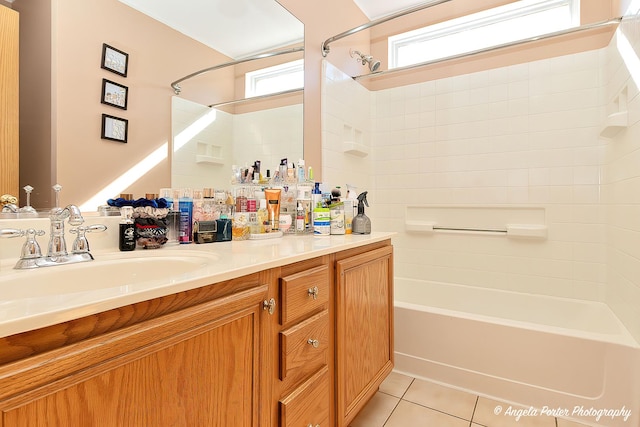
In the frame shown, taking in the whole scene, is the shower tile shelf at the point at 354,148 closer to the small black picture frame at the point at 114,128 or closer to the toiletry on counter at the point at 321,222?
the toiletry on counter at the point at 321,222

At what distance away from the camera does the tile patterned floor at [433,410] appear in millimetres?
1538

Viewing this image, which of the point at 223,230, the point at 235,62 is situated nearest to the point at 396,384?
the point at 223,230

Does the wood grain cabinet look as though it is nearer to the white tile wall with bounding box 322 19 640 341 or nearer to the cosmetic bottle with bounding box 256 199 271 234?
the cosmetic bottle with bounding box 256 199 271 234

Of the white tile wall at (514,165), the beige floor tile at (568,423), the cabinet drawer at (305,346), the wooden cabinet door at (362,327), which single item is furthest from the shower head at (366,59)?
the beige floor tile at (568,423)

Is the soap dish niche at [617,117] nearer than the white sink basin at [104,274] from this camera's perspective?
No

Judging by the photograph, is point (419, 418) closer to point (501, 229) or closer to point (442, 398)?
point (442, 398)

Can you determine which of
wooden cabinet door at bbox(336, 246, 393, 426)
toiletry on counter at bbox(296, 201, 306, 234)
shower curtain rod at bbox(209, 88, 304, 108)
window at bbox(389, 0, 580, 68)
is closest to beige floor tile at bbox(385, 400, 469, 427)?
wooden cabinet door at bbox(336, 246, 393, 426)

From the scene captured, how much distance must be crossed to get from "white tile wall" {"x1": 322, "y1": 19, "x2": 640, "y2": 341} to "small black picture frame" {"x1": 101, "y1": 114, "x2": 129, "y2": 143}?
119 cm

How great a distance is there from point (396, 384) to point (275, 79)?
179 cm

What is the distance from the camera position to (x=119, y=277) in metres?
0.92

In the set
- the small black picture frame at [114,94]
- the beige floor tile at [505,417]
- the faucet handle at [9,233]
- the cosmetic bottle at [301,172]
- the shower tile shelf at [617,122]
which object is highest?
the shower tile shelf at [617,122]

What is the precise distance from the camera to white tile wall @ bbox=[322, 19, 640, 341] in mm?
2021

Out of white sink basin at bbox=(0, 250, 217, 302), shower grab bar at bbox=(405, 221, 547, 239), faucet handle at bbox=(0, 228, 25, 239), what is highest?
faucet handle at bbox=(0, 228, 25, 239)

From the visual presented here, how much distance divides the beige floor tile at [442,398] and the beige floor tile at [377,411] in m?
0.10
